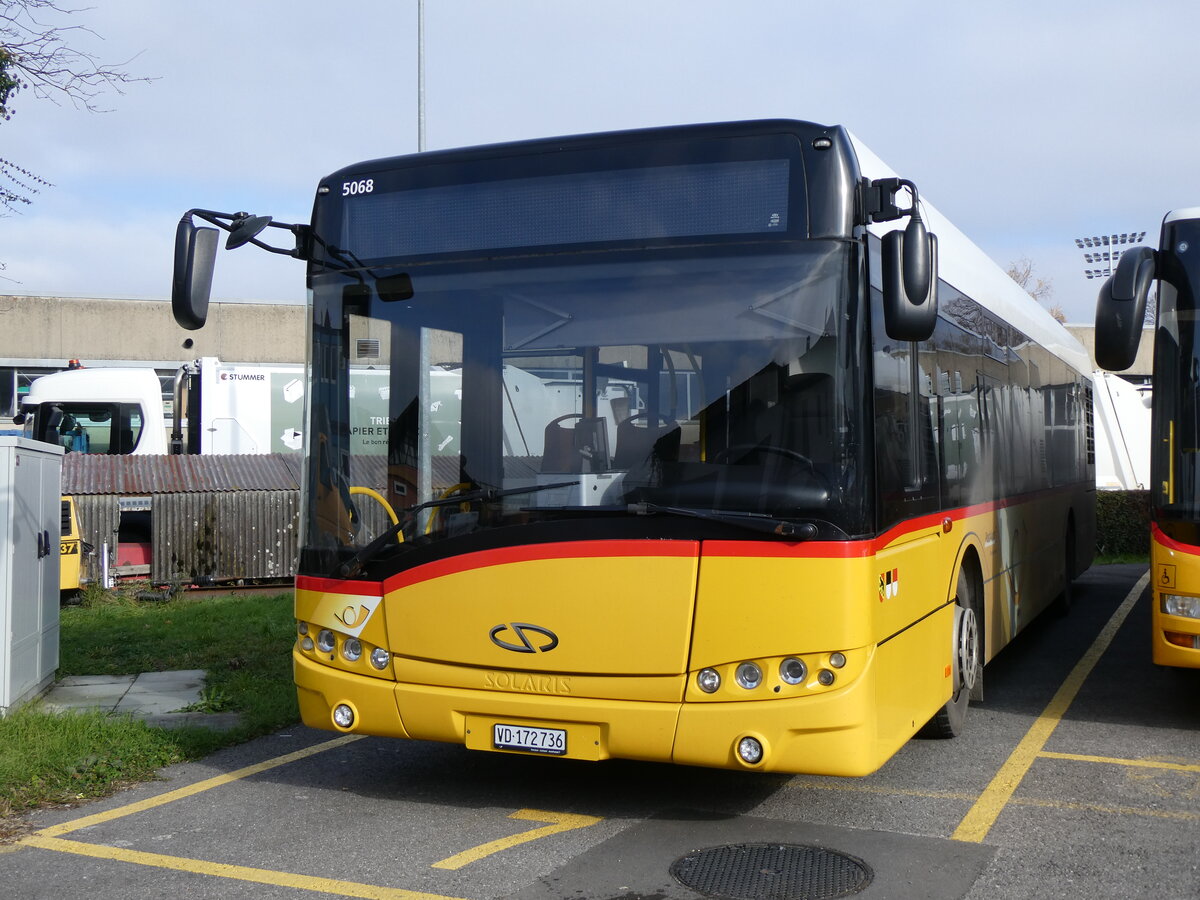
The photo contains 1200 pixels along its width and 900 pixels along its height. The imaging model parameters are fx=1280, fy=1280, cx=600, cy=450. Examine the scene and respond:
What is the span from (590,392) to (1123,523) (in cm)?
1761

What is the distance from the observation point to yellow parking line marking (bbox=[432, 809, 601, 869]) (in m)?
5.29

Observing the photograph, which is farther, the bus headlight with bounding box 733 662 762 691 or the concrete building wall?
the concrete building wall

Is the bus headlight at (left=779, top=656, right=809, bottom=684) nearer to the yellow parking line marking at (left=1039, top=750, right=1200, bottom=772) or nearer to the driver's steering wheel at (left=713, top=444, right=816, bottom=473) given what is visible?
the driver's steering wheel at (left=713, top=444, right=816, bottom=473)

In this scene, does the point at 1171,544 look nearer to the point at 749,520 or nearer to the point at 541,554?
the point at 749,520

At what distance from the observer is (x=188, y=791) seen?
21.7ft

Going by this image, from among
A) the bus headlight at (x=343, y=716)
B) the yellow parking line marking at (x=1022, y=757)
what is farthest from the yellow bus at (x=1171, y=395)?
the bus headlight at (x=343, y=716)

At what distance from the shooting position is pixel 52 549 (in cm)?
930

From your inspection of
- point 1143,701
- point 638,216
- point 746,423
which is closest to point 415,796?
point 746,423

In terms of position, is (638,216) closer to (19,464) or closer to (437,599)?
(437,599)

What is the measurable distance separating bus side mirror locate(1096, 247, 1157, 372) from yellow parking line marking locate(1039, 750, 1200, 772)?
2.14m

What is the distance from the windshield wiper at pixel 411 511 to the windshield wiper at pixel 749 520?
15.7 inches

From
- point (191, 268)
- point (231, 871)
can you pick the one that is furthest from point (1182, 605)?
point (191, 268)

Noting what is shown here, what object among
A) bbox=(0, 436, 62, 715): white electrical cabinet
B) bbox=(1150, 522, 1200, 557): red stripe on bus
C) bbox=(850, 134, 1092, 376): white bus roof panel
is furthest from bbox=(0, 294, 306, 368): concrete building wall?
bbox=(1150, 522, 1200, 557): red stripe on bus

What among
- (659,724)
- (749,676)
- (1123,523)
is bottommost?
(1123,523)
